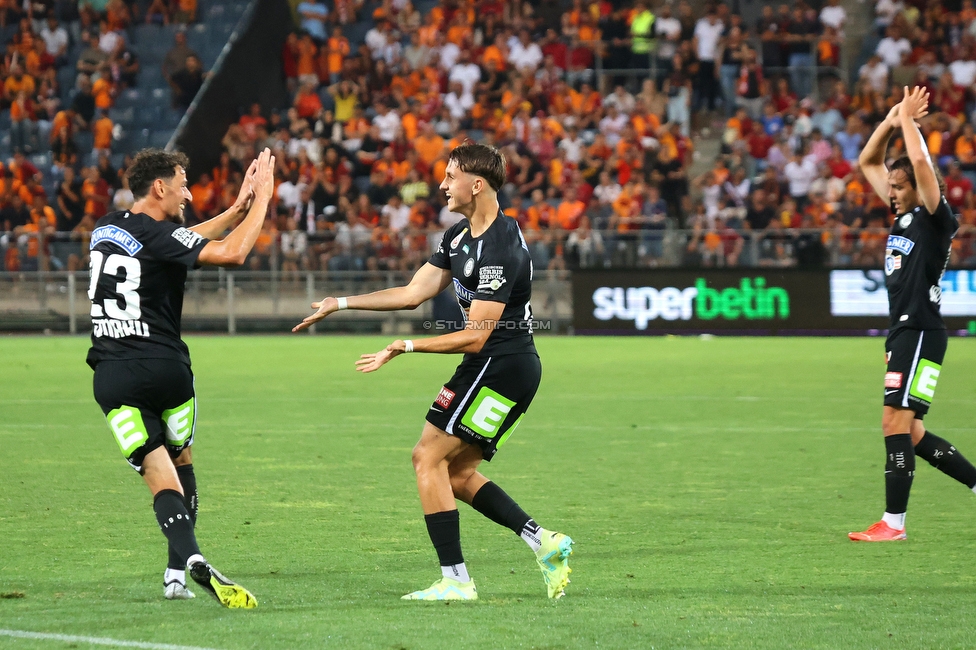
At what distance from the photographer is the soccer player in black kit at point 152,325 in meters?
5.70

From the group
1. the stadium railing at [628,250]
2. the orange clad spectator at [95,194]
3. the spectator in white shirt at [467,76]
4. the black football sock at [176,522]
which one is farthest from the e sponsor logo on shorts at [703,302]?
the black football sock at [176,522]

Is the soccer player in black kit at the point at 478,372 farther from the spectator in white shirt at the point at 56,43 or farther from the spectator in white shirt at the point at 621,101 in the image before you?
the spectator in white shirt at the point at 56,43

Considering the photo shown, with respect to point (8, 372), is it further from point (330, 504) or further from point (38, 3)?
point (38, 3)

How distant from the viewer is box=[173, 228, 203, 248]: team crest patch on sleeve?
5.69 m

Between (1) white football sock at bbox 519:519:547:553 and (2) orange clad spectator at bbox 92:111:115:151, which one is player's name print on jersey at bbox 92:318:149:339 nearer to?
(1) white football sock at bbox 519:519:547:553

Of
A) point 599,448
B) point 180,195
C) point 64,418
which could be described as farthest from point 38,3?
point 180,195

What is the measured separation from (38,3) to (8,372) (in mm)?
16741

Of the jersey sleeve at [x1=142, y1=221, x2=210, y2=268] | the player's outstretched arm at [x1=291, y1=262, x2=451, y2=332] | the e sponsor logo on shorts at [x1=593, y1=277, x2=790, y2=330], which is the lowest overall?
the e sponsor logo on shorts at [x1=593, y1=277, x2=790, y2=330]

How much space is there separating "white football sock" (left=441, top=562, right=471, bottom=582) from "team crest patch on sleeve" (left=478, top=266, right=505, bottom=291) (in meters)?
1.26

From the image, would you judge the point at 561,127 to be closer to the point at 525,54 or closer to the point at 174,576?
the point at 525,54

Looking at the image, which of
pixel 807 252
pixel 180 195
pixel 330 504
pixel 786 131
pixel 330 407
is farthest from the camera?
pixel 786 131

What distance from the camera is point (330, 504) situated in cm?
831

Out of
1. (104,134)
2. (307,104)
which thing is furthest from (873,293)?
(104,134)

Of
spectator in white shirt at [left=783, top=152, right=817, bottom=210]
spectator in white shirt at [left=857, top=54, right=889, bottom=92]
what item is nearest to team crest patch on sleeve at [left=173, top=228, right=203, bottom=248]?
spectator in white shirt at [left=783, top=152, right=817, bottom=210]
